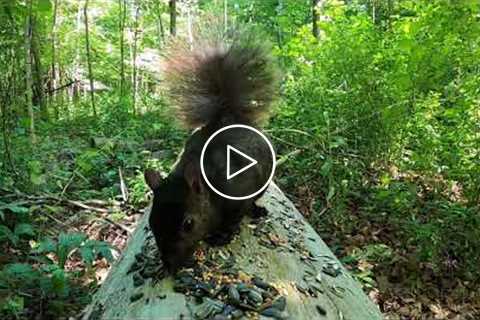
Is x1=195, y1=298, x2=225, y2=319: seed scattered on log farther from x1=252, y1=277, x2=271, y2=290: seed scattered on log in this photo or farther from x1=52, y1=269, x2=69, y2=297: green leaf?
x1=52, y1=269, x2=69, y2=297: green leaf

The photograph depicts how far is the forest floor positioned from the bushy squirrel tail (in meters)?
1.12

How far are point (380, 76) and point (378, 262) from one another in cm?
176

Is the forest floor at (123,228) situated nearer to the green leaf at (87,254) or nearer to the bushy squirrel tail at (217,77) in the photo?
the green leaf at (87,254)

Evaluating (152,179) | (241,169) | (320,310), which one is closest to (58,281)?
(152,179)

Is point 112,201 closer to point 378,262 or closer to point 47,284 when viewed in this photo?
point 47,284

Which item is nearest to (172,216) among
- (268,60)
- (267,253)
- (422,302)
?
(267,253)

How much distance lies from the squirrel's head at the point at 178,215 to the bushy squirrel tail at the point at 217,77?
3.07 feet

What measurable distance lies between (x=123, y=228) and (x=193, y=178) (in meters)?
A: 2.18

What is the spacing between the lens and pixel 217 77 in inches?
134

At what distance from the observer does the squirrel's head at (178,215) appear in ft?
7.52

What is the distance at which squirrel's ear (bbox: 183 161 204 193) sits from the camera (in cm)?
242

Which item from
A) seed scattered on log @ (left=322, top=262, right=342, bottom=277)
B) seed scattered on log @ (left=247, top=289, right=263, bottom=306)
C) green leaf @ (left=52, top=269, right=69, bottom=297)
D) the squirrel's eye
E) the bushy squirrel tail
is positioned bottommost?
green leaf @ (left=52, top=269, right=69, bottom=297)

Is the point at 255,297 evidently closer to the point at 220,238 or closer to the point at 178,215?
the point at 178,215

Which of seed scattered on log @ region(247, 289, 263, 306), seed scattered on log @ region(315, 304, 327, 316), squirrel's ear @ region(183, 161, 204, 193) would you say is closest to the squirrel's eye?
squirrel's ear @ region(183, 161, 204, 193)
